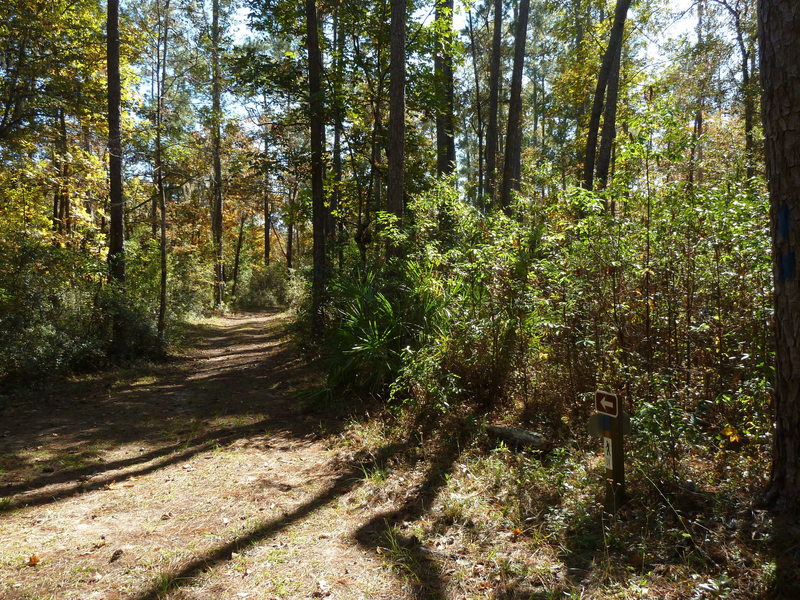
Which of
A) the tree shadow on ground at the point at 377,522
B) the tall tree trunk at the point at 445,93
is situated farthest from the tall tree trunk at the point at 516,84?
the tree shadow on ground at the point at 377,522

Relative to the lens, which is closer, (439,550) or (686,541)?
(686,541)

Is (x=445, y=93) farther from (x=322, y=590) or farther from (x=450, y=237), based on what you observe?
(x=322, y=590)

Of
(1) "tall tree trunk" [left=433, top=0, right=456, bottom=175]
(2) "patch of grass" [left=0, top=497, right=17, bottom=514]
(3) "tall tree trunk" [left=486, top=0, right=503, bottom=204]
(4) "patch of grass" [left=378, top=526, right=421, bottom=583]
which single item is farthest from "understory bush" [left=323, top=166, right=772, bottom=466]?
(3) "tall tree trunk" [left=486, top=0, right=503, bottom=204]

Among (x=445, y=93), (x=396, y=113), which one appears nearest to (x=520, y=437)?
(x=396, y=113)

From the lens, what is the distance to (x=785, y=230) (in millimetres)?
2721

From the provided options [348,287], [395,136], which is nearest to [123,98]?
[395,136]

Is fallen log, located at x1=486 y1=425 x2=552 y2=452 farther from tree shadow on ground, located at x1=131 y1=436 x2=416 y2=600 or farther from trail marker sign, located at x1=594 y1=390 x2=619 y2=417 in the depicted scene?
trail marker sign, located at x1=594 y1=390 x2=619 y2=417

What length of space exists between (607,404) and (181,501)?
416 centimetres

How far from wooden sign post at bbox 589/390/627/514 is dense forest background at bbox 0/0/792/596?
0.39m

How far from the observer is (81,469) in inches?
217

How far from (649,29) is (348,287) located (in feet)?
43.9

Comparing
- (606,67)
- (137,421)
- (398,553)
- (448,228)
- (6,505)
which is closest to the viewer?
(398,553)

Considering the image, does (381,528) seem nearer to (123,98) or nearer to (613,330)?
(613,330)

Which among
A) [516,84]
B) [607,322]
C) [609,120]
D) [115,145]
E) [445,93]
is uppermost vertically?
[516,84]
